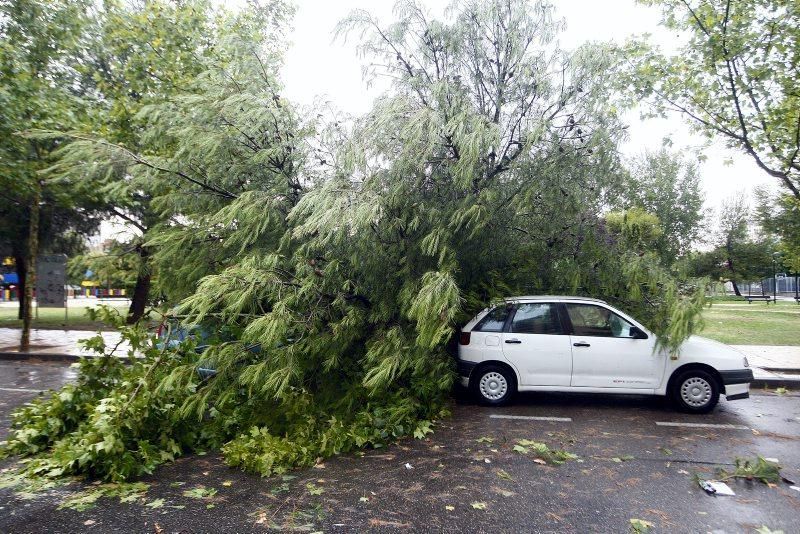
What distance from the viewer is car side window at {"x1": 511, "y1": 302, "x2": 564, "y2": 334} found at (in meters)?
7.94

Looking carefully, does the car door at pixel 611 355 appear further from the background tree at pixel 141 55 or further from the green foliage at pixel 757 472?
the background tree at pixel 141 55

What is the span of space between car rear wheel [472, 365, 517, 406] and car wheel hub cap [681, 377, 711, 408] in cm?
234

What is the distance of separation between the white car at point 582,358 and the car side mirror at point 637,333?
0.01 m

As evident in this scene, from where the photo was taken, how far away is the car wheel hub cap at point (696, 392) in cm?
764

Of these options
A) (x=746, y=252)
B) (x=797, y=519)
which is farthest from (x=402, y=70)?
(x=746, y=252)

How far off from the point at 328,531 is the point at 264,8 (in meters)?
20.8

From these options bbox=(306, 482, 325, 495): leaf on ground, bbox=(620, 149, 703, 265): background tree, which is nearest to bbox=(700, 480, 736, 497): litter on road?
bbox=(306, 482, 325, 495): leaf on ground

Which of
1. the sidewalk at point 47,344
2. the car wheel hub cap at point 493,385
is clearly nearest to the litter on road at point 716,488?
the car wheel hub cap at point 493,385

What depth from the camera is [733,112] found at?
38.0 feet

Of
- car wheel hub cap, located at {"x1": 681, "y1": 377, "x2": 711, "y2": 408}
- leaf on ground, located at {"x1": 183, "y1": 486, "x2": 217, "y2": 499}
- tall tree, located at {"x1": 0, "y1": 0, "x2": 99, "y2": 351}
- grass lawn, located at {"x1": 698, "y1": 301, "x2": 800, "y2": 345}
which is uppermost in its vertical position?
tall tree, located at {"x1": 0, "y1": 0, "x2": 99, "y2": 351}

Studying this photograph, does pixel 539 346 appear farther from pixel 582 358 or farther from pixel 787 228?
pixel 787 228

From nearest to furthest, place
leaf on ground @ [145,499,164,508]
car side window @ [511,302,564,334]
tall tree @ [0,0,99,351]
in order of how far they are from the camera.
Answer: leaf on ground @ [145,499,164,508], car side window @ [511,302,564,334], tall tree @ [0,0,99,351]

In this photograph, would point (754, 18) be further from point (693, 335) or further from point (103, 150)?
point (103, 150)

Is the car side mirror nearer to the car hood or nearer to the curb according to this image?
the car hood
